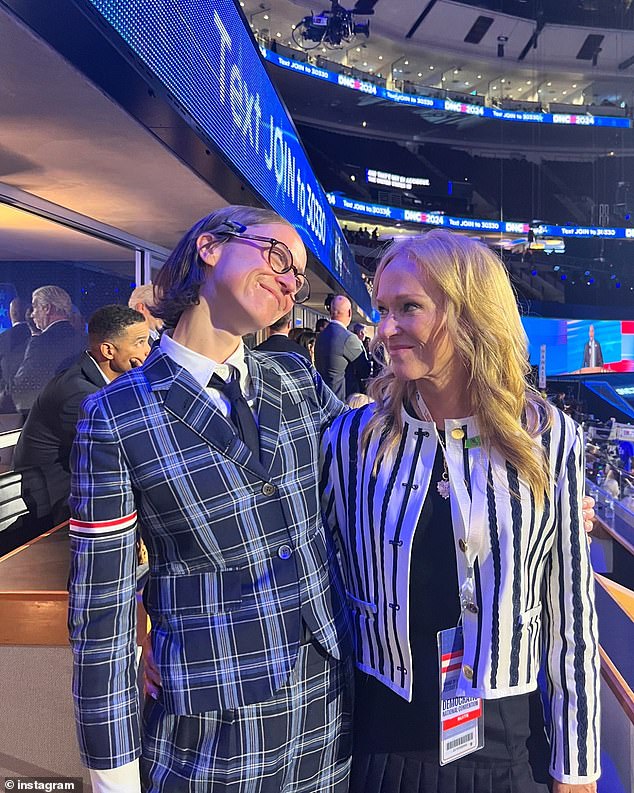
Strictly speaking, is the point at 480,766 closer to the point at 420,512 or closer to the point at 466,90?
the point at 420,512

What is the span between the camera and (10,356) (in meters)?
4.05

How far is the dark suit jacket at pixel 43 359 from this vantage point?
165 inches

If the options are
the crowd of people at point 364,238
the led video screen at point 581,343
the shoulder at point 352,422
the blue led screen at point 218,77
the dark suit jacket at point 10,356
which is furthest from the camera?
the crowd of people at point 364,238

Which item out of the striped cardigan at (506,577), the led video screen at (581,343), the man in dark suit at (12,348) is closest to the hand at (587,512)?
the striped cardigan at (506,577)

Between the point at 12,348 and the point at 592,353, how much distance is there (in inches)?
887

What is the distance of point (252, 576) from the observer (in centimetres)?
112

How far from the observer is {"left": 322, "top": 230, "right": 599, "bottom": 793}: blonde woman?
115 cm

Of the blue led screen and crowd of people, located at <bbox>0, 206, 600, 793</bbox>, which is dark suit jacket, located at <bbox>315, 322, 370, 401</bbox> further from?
crowd of people, located at <bbox>0, 206, 600, 793</bbox>

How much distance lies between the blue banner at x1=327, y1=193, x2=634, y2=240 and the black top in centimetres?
2576

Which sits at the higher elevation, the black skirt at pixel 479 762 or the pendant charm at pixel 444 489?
the pendant charm at pixel 444 489

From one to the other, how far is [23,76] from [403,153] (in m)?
30.6

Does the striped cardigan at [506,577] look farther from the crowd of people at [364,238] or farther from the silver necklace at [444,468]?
the crowd of people at [364,238]

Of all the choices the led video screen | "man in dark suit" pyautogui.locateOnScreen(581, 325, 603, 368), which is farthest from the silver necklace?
"man in dark suit" pyautogui.locateOnScreen(581, 325, 603, 368)

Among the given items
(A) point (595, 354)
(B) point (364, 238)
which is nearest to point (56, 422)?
(A) point (595, 354)
